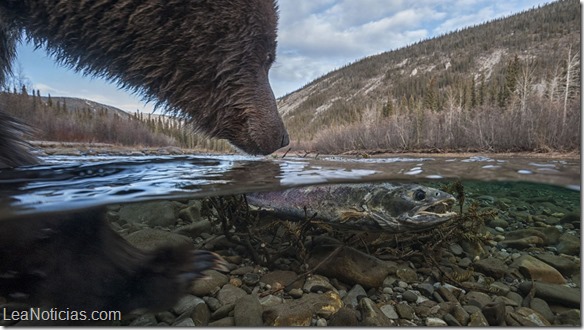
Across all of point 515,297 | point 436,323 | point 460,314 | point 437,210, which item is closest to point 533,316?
point 515,297

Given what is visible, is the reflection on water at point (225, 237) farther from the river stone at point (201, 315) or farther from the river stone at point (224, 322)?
the river stone at point (224, 322)

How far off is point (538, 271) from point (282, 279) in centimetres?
229

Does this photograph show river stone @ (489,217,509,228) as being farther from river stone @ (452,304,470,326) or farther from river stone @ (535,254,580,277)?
river stone @ (452,304,470,326)

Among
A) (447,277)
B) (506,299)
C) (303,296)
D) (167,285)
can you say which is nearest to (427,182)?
(447,277)

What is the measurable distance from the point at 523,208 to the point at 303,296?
366cm

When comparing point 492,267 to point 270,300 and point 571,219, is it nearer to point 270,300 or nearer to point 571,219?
point 571,219

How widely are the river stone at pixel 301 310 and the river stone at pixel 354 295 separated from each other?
111mm

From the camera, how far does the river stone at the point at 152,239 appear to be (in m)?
2.20

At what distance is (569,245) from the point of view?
3.36m

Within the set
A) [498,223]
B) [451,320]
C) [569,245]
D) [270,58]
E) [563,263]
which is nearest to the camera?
[451,320]

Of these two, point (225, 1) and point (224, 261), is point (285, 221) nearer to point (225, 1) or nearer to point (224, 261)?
point (224, 261)

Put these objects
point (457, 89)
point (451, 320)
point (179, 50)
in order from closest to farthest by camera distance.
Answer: point (451, 320)
point (179, 50)
point (457, 89)

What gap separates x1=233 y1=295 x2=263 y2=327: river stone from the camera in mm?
1806

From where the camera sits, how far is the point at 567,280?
9.14ft
